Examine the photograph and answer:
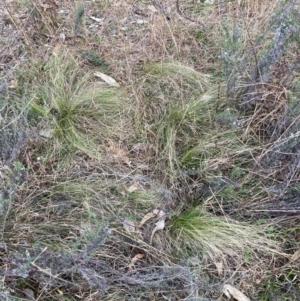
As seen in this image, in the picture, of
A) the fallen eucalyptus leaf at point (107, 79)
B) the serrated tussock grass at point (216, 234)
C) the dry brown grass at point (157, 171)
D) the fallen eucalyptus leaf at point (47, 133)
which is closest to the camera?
the dry brown grass at point (157, 171)

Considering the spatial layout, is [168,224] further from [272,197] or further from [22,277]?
[22,277]

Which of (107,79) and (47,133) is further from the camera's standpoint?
(107,79)

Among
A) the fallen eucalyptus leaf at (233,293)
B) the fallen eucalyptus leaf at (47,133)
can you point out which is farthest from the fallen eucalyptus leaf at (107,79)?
the fallen eucalyptus leaf at (233,293)

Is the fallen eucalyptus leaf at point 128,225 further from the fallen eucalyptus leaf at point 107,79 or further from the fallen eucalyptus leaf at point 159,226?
the fallen eucalyptus leaf at point 107,79

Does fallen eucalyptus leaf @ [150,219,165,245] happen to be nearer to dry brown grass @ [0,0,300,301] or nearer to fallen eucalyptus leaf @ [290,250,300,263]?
dry brown grass @ [0,0,300,301]

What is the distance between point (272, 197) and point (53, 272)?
100cm

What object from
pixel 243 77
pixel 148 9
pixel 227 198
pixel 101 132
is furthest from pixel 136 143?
pixel 148 9

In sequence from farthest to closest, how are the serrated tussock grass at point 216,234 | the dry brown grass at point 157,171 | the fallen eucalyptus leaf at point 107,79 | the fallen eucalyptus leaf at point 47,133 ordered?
the fallen eucalyptus leaf at point 107,79, the fallen eucalyptus leaf at point 47,133, the serrated tussock grass at point 216,234, the dry brown grass at point 157,171

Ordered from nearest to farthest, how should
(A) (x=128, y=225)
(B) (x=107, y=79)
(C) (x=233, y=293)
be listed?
(C) (x=233, y=293)
(A) (x=128, y=225)
(B) (x=107, y=79)

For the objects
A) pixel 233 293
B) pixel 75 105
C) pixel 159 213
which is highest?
pixel 75 105

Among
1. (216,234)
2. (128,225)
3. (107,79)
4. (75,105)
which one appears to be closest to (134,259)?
(128,225)

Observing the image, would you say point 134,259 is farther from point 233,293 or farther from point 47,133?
point 47,133

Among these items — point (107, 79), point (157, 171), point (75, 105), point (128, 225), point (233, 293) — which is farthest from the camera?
point (107, 79)

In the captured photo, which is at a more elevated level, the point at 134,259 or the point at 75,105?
the point at 75,105
